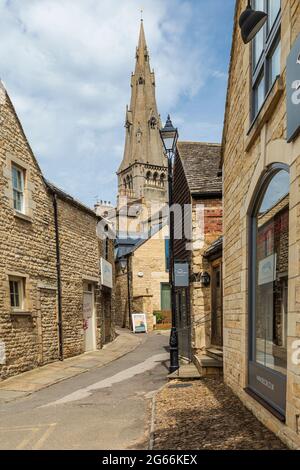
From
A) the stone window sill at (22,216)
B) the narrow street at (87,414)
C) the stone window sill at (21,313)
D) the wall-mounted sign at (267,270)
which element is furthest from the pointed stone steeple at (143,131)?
the wall-mounted sign at (267,270)

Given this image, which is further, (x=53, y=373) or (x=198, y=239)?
(x=198, y=239)

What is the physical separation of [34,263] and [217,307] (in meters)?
6.07

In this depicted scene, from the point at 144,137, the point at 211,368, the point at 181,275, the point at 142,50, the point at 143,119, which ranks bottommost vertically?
the point at 211,368

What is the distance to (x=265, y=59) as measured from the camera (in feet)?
18.7

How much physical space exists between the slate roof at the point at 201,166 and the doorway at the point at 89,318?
274 inches

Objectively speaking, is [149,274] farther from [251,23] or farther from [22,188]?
[251,23]

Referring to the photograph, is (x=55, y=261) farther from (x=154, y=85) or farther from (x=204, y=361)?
(x=154, y=85)

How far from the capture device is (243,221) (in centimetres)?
693

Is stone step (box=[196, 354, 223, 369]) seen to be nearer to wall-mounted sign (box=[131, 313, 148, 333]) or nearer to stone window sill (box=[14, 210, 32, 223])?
stone window sill (box=[14, 210, 32, 223])

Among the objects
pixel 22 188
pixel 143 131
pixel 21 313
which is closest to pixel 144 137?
pixel 143 131

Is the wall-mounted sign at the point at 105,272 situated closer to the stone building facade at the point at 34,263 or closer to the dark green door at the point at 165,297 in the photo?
the stone building facade at the point at 34,263

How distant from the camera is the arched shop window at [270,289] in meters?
5.09

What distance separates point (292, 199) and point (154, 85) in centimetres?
9524

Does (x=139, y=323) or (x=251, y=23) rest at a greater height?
(x=251, y=23)
